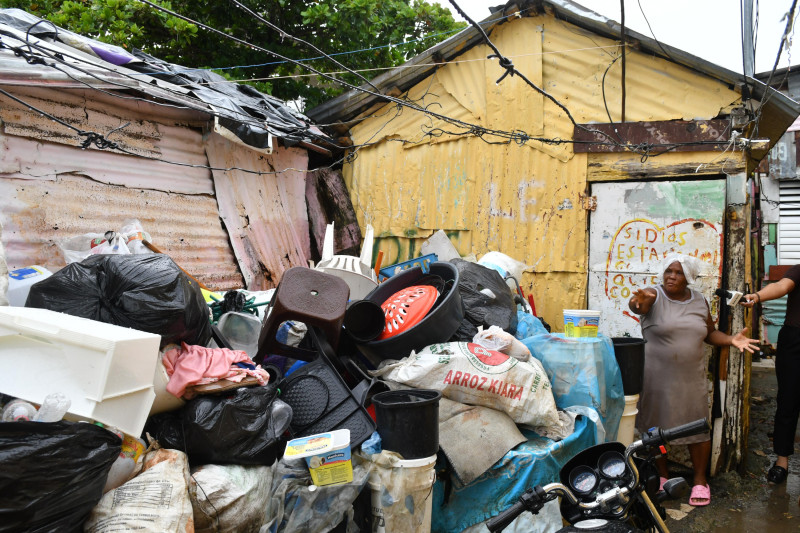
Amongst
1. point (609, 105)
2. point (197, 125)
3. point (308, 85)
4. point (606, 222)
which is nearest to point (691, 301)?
point (606, 222)

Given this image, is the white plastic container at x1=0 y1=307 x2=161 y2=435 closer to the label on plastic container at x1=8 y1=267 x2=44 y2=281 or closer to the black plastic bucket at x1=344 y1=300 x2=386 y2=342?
the label on plastic container at x1=8 y1=267 x2=44 y2=281

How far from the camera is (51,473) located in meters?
2.00

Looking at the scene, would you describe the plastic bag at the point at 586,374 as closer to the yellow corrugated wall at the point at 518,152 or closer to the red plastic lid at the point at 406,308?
the red plastic lid at the point at 406,308

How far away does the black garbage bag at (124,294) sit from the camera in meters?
2.90

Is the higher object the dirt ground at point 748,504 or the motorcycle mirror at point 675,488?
the motorcycle mirror at point 675,488

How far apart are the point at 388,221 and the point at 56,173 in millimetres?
3726

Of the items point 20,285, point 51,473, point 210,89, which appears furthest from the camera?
point 210,89

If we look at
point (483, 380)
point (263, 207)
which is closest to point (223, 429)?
point (483, 380)

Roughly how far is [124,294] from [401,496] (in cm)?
174

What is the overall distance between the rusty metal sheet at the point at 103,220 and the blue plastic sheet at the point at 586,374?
10.3 ft

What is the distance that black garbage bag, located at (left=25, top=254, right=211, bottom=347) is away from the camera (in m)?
2.90

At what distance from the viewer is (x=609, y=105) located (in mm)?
5844

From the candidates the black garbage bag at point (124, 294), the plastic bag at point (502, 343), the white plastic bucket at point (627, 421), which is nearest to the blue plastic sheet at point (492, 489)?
the plastic bag at point (502, 343)

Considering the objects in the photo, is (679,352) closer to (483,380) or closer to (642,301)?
(642,301)
